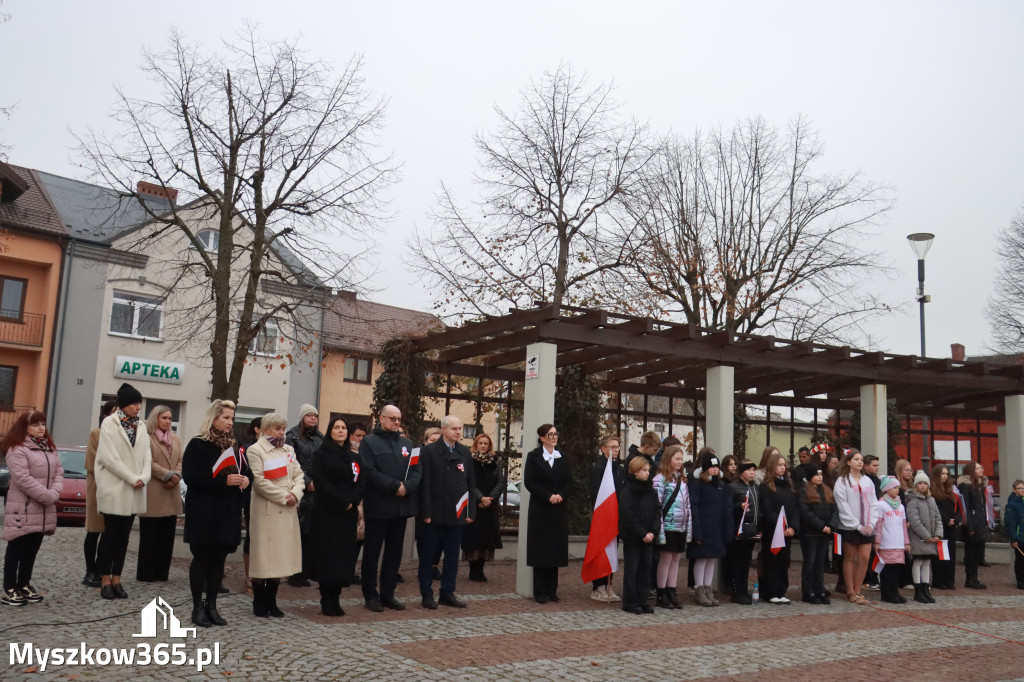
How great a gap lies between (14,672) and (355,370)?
2957 cm

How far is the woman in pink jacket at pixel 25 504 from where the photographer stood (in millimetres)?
7863

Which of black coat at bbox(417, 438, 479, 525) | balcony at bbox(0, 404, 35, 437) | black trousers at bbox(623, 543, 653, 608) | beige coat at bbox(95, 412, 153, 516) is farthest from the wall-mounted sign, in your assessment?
black trousers at bbox(623, 543, 653, 608)

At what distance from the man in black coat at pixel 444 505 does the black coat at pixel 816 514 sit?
4515 millimetres

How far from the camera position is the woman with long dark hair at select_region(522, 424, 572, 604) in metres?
10.2

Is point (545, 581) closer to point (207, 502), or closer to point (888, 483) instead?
point (207, 502)

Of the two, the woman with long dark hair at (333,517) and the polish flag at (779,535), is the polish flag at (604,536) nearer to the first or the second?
the polish flag at (779,535)

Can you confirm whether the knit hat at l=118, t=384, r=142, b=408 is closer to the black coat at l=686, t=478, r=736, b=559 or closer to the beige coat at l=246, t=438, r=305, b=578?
the beige coat at l=246, t=438, r=305, b=578

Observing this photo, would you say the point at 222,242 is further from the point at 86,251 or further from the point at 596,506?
the point at 86,251

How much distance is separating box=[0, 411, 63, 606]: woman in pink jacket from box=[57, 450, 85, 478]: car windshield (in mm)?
10014

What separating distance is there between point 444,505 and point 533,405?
7.40 feet

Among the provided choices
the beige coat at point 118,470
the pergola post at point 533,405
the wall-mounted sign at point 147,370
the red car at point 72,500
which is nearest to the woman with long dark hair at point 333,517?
the beige coat at point 118,470

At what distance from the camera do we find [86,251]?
30219 mm

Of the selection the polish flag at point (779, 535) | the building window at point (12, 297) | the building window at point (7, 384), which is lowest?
the polish flag at point (779, 535)

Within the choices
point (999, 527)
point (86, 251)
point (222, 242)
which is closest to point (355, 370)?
point (86, 251)
